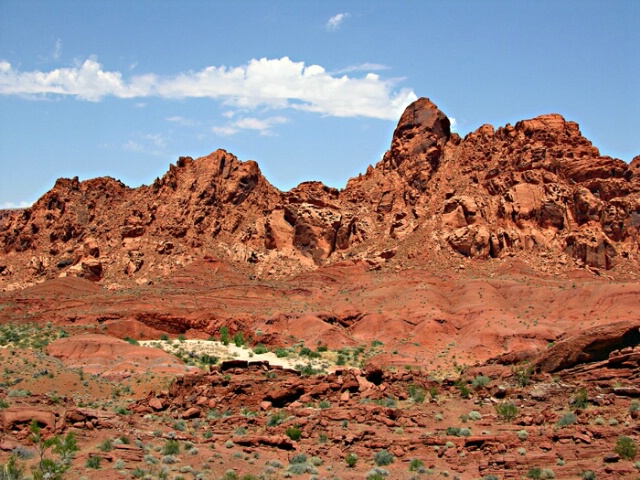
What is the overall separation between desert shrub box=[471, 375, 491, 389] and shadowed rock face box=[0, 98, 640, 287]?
43738 millimetres

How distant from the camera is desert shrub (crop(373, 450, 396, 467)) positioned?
2189 cm

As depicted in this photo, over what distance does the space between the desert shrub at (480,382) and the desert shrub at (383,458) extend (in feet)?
26.2

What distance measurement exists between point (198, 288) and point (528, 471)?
2250 inches

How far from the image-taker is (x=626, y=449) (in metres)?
19.4

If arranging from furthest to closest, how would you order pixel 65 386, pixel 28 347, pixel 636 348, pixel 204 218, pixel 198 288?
1. pixel 204 218
2. pixel 198 288
3. pixel 28 347
4. pixel 65 386
5. pixel 636 348

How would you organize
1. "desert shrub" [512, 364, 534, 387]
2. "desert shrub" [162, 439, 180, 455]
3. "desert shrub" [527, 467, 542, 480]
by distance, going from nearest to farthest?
1. "desert shrub" [527, 467, 542, 480]
2. "desert shrub" [162, 439, 180, 455]
3. "desert shrub" [512, 364, 534, 387]

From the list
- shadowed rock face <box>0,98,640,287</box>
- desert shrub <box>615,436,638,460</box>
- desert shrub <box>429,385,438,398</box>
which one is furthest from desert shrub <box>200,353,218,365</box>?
shadowed rock face <box>0,98,640,287</box>

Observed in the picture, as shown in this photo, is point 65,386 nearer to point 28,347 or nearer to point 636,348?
point 28,347

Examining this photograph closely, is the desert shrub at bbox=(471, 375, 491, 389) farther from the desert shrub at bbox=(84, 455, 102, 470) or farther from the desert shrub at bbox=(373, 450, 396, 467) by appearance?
the desert shrub at bbox=(84, 455, 102, 470)

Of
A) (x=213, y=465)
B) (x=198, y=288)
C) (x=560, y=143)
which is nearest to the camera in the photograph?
(x=213, y=465)

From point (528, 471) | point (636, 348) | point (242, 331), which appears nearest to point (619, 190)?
point (242, 331)

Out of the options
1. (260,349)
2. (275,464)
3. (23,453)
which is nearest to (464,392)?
(275,464)

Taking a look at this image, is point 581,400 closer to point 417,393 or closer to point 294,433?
point 417,393

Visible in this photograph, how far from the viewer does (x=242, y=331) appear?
5834 centimetres
